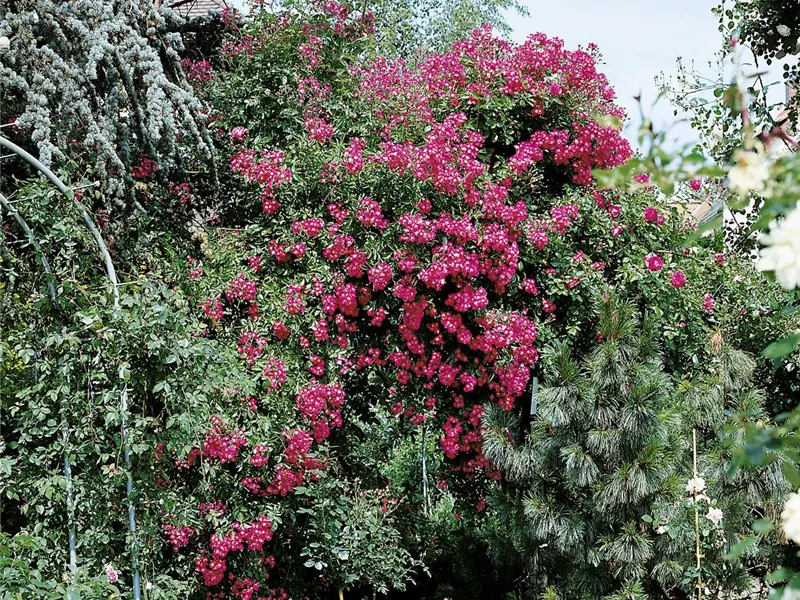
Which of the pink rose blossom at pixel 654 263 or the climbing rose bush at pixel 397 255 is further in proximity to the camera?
the pink rose blossom at pixel 654 263

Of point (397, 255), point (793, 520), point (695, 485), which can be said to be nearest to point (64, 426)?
point (397, 255)

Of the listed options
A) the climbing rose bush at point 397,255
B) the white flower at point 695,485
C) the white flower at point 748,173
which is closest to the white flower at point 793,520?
the white flower at point 748,173

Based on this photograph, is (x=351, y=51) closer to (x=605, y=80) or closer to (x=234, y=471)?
(x=605, y=80)

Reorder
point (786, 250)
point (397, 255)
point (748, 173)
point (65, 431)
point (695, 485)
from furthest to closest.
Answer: point (397, 255), point (695, 485), point (65, 431), point (748, 173), point (786, 250)

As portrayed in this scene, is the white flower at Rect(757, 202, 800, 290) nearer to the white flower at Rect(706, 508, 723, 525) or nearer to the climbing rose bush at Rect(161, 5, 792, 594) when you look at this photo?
the white flower at Rect(706, 508, 723, 525)

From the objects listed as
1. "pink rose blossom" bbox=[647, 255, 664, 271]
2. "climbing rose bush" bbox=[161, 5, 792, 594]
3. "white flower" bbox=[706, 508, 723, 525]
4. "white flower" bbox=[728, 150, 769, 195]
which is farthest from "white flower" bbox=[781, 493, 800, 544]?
"pink rose blossom" bbox=[647, 255, 664, 271]

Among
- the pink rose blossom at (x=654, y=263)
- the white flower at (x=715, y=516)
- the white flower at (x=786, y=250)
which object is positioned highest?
the pink rose blossom at (x=654, y=263)

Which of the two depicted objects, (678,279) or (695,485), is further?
Result: (678,279)

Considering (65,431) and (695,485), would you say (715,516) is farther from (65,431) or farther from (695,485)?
(65,431)

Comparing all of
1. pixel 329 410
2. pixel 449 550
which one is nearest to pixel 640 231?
pixel 329 410

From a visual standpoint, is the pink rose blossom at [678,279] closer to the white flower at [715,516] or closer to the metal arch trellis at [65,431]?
the white flower at [715,516]

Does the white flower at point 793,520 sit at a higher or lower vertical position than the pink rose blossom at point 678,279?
lower

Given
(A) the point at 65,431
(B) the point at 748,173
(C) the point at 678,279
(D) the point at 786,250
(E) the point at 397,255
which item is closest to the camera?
(D) the point at 786,250

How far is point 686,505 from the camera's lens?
11.3ft
